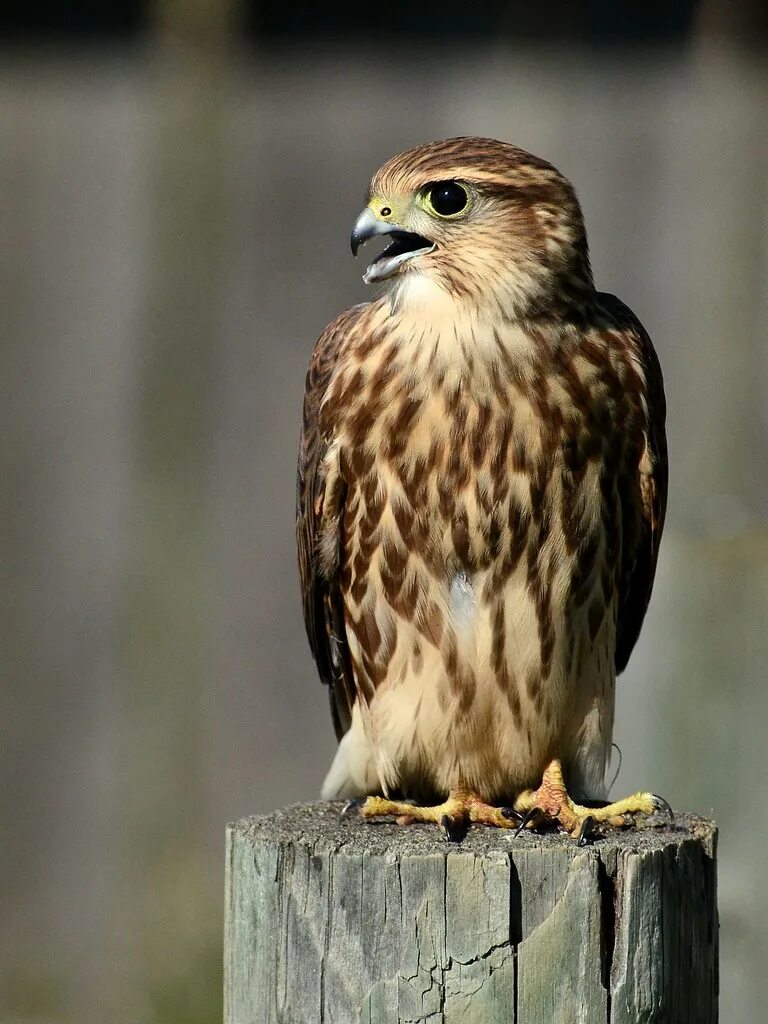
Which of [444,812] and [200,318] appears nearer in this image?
[444,812]

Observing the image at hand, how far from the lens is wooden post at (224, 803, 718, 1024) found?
2.12 metres

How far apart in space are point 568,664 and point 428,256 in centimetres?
88

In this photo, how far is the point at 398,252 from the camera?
286 cm

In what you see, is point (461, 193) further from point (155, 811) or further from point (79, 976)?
point (79, 976)

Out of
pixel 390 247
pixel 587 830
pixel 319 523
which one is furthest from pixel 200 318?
pixel 587 830

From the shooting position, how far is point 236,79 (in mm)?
4414

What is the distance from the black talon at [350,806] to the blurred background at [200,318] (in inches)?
62.1

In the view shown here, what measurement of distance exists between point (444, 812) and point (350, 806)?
18cm

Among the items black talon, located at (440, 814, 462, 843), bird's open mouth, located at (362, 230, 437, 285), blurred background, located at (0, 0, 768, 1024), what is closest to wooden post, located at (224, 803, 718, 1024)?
black talon, located at (440, 814, 462, 843)

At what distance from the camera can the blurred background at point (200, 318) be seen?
4.33 m

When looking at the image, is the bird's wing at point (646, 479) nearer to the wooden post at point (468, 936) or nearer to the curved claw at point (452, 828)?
the curved claw at point (452, 828)

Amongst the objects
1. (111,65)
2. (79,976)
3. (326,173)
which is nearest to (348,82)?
(326,173)

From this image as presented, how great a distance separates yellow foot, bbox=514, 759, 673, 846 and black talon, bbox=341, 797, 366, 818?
0.32m

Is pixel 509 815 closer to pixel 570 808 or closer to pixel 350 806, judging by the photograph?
pixel 570 808
